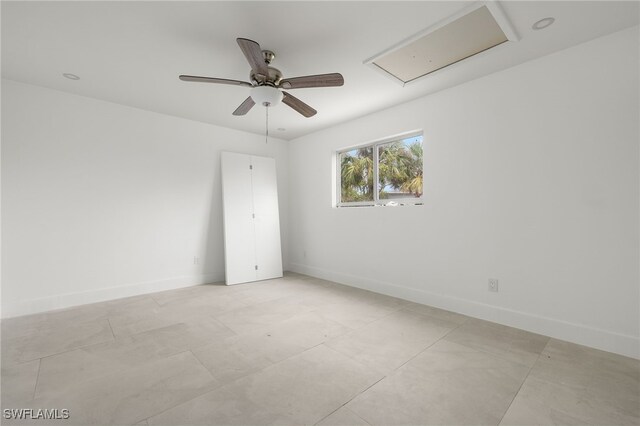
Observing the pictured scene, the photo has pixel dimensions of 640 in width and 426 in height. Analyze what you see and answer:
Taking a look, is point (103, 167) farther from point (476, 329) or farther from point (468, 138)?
point (476, 329)

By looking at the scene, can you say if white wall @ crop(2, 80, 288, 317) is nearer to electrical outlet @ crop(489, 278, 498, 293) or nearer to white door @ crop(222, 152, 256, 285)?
white door @ crop(222, 152, 256, 285)

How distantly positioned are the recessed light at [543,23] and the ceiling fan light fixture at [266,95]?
203 cm

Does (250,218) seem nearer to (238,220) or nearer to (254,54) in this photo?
(238,220)

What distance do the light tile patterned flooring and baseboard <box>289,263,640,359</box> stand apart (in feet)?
0.31

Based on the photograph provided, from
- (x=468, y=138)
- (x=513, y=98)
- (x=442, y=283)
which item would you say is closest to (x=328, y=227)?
(x=442, y=283)

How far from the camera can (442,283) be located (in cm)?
317

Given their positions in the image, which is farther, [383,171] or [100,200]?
[383,171]

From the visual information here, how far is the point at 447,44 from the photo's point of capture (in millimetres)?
2293

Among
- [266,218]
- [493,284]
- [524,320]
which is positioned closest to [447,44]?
[493,284]

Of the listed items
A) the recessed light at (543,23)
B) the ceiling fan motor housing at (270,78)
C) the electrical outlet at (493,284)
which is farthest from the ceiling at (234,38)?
the electrical outlet at (493,284)

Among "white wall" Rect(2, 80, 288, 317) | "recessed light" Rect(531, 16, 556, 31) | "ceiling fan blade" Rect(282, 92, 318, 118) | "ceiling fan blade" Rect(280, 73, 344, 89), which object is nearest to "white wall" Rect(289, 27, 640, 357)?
"recessed light" Rect(531, 16, 556, 31)

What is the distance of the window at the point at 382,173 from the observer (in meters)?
3.62

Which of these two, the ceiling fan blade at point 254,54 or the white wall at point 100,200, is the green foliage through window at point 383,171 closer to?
the white wall at point 100,200

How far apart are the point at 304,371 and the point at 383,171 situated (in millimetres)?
2898
